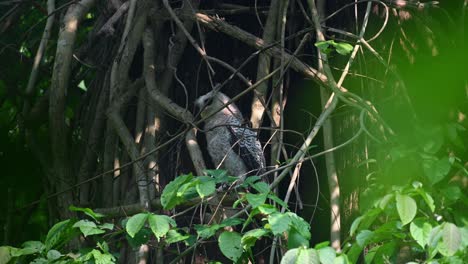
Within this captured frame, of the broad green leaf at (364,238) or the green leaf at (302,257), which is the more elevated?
the green leaf at (302,257)

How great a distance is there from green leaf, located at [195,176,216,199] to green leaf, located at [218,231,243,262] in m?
0.14

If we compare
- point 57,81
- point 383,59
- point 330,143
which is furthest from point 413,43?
point 57,81

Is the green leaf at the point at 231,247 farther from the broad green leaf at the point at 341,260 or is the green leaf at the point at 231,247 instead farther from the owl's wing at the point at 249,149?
the owl's wing at the point at 249,149

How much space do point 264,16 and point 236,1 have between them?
17 cm

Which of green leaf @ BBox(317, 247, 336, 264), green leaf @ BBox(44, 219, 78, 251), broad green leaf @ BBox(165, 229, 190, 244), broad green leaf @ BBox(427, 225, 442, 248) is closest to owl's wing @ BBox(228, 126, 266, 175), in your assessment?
broad green leaf @ BBox(165, 229, 190, 244)

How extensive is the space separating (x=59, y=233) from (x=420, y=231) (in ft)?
3.60

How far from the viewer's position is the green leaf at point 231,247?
99.5 inches

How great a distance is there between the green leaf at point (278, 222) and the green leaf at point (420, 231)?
340 millimetres

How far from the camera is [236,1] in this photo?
13.2 ft

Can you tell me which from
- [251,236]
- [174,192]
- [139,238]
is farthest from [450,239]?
[139,238]

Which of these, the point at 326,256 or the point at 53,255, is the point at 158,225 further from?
the point at 326,256

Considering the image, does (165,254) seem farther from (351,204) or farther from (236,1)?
(236,1)

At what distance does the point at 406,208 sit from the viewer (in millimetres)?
2324

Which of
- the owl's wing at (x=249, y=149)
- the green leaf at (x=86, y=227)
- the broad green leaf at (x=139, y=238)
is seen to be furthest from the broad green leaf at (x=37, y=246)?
the owl's wing at (x=249, y=149)
